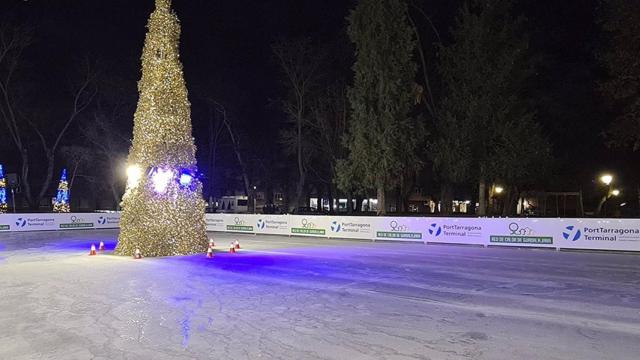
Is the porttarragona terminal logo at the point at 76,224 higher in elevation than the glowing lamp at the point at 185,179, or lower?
lower

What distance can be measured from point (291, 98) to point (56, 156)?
2497cm

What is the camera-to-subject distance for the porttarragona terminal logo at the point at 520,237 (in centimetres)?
2255

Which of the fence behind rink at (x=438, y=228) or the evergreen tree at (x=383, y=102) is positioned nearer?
the fence behind rink at (x=438, y=228)

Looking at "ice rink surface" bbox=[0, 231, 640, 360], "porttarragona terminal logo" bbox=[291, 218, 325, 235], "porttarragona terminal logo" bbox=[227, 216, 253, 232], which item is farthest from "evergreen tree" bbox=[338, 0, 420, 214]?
"ice rink surface" bbox=[0, 231, 640, 360]

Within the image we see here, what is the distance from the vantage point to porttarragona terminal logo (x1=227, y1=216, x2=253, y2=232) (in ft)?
108

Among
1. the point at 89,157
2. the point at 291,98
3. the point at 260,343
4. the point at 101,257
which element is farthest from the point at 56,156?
the point at 260,343

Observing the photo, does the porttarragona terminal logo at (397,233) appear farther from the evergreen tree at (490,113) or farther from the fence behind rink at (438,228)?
the evergreen tree at (490,113)

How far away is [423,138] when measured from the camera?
33.2 m

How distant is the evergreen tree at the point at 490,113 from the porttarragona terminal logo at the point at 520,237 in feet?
30.6

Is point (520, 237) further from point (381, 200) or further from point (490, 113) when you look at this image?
point (490, 113)

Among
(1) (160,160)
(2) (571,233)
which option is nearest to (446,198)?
(2) (571,233)

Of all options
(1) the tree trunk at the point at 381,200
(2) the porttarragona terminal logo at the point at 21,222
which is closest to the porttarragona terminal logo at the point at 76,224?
(2) the porttarragona terminal logo at the point at 21,222

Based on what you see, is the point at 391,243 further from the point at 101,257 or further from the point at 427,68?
the point at 427,68

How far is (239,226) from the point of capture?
33.6m
